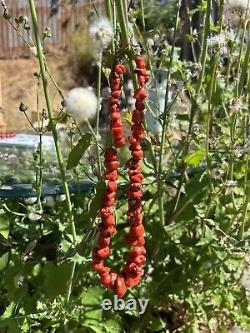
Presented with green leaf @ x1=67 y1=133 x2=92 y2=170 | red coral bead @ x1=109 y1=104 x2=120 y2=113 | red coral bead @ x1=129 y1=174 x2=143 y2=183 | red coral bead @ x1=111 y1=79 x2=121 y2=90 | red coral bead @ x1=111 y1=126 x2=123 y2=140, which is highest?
red coral bead @ x1=111 y1=79 x2=121 y2=90

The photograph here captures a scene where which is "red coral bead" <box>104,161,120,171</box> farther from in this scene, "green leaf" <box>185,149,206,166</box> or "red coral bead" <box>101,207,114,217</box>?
"green leaf" <box>185,149,206,166</box>

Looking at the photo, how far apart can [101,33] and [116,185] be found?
0.34 m

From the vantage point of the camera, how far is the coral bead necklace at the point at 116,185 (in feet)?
4.70

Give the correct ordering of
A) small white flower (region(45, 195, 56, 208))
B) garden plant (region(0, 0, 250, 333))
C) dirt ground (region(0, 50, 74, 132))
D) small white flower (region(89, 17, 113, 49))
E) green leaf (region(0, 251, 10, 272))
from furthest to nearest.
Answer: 1. dirt ground (region(0, 50, 74, 132))
2. small white flower (region(45, 195, 56, 208))
3. green leaf (region(0, 251, 10, 272))
4. garden plant (region(0, 0, 250, 333))
5. small white flower (region(89, 17, 113, 49))

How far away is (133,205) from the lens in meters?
1.50

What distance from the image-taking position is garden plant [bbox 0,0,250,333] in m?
1.49

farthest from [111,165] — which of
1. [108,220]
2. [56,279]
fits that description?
[56,279]

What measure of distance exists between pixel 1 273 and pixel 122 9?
80cm

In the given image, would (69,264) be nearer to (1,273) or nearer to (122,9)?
(1,273)

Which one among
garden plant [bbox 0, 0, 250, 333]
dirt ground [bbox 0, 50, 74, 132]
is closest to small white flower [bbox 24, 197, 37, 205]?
garden plant [bbox 0, 0, 250, 333]

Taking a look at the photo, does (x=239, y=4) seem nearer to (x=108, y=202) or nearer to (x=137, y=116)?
(x=137, y=116)

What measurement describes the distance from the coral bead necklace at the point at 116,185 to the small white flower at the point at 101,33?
63 millimetres

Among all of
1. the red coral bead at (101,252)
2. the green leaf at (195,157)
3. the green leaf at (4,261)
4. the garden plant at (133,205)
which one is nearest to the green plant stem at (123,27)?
the garden plant at (133,205)

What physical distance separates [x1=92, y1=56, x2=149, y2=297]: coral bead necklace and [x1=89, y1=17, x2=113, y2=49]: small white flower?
6cm
